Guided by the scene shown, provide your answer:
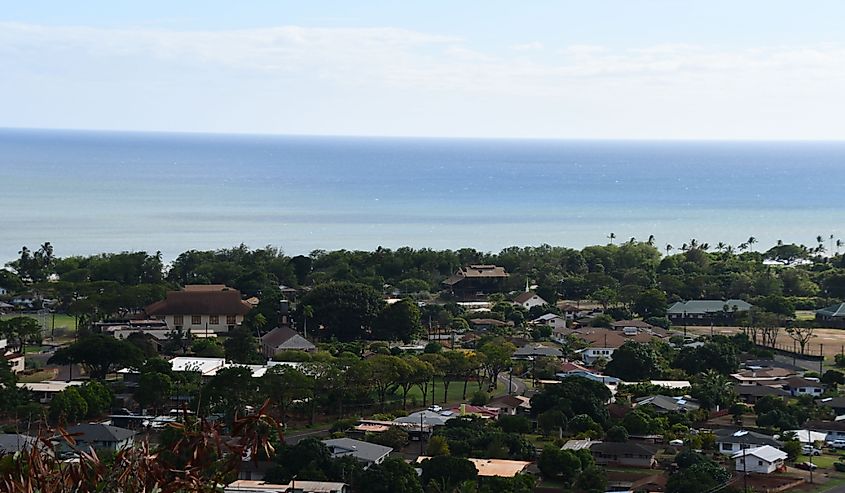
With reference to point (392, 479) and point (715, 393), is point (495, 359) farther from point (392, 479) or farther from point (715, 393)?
point (392, 479)

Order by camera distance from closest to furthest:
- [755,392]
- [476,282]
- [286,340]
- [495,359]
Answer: [755,392]
[495,359]
[286,340]
[476,282]

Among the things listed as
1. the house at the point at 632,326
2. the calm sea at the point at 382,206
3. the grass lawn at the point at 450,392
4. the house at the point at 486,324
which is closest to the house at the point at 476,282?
the house at the point at 486,324

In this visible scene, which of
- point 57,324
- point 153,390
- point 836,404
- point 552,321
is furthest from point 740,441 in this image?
point 57,324

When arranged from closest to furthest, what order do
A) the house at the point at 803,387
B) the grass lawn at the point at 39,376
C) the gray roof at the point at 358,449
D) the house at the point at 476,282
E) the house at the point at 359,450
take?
the house at the point at 359,450, the gray roof at the point at 358,449, the grass lawn at the point at 39,376, the house at the point at 803,387, the house at the point at 476,282

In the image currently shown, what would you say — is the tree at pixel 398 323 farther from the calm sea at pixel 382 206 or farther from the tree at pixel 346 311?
the calm sea at pixel 382 206

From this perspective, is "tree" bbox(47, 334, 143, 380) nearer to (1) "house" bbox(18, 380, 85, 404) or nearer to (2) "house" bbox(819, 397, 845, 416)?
(1) "house" bbox(18, 380, 85, 404)

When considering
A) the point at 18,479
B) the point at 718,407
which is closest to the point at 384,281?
the point at 718,407
